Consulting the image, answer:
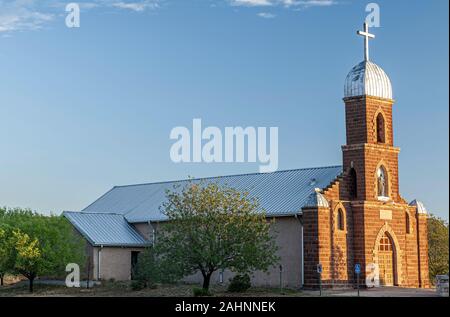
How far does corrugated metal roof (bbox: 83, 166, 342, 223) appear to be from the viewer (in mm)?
51438

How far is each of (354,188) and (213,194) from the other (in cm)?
908

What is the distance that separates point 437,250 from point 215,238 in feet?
82.5

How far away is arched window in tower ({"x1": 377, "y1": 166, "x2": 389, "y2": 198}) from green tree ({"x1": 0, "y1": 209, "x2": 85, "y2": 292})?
19121 mm

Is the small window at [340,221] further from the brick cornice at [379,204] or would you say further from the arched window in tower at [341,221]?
the brick cornice at [379,204]

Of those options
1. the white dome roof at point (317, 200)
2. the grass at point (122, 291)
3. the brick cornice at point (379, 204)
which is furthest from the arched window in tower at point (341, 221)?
the grass at point (122, 291)

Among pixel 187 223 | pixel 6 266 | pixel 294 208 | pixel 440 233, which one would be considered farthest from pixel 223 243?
pixel 440 233

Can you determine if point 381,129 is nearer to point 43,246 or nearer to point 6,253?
point 43,246

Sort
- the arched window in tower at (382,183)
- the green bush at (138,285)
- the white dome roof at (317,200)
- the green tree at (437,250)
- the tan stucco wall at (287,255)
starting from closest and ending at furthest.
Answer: the white dome roof at (317,200) < the tan stucco wall at (287,255) < the green bush at (138,285) < the arched window in tower at (382,183) < the green tree at (437,250)

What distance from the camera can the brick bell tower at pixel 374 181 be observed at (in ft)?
163

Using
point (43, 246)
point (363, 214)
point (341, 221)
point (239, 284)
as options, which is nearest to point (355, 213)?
point (363, 214)

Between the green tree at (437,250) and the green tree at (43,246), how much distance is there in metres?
26.3

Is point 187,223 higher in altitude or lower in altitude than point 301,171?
lower

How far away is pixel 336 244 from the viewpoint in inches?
1913
